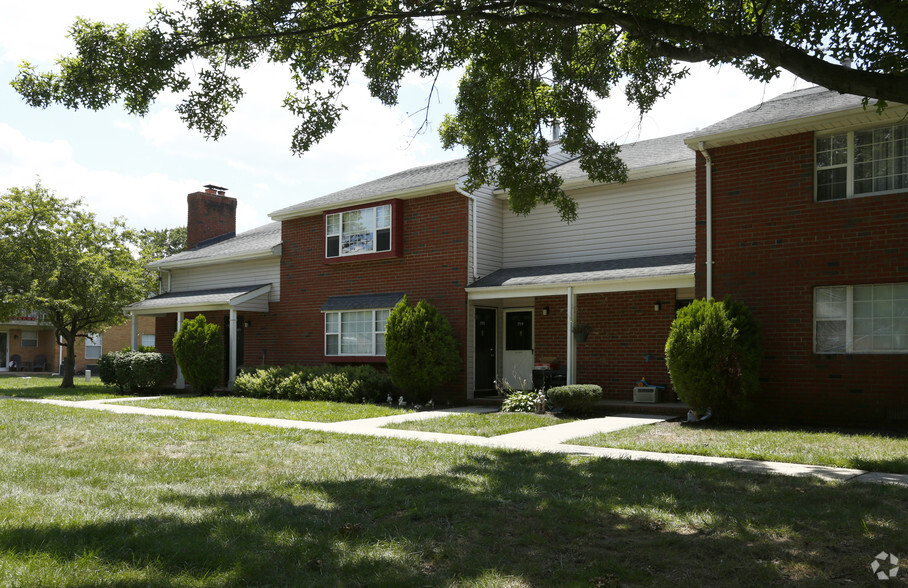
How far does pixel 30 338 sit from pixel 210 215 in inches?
742

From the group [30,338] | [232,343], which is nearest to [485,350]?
[232,343]

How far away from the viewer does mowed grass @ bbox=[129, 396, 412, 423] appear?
13.8 meters

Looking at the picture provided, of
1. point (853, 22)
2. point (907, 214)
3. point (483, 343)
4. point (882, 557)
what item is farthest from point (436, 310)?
point (882, 557)

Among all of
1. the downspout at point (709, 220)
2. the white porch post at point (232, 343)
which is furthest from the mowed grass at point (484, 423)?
the white porch post at point (232, 343)

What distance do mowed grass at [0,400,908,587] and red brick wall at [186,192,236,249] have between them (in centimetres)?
1980

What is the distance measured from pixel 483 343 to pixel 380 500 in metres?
11.6

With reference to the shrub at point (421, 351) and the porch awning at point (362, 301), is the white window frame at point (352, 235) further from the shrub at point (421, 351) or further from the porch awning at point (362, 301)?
the shrub at point (421, 351)

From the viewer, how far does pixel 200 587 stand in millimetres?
4082

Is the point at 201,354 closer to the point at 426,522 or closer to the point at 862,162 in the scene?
the point at 426,522

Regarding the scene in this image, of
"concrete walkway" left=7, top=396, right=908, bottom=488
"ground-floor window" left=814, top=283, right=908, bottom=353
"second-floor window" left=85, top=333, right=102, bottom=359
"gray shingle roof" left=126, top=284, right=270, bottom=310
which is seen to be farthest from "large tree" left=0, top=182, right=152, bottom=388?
"ground-floor window" left=814, top=283, right=908, bottom=353

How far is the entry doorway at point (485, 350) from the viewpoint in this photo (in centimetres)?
1733

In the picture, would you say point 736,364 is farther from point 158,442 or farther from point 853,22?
point 158,442

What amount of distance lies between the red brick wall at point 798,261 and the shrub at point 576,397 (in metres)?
2.83

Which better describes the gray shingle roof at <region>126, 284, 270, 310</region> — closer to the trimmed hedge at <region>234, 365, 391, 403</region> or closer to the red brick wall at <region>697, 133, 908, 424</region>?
the trimmed hedge at <region>234, 365, 391, 403</region>
